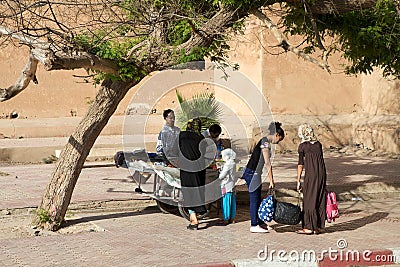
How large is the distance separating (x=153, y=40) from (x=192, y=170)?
6.11 feet

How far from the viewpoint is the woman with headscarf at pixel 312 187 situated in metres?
9.80

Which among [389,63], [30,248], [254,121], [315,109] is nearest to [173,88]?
[254,121]

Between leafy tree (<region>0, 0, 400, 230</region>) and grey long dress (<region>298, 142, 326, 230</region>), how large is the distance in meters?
1.26

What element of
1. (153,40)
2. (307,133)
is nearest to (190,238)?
(307,133)

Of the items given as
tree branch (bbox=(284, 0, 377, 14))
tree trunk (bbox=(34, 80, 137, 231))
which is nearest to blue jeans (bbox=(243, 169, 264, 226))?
tree trunk (bbox=(34, 80, 137, 231))

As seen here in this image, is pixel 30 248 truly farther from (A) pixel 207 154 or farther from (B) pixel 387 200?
(B) pixel 387 200

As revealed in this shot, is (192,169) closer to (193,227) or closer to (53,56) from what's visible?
(193,227)

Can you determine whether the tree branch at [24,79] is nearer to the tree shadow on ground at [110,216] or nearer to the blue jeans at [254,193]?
the tree shadow on ground at [110,216]

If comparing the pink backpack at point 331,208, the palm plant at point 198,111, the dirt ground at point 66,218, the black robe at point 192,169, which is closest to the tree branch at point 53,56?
the black robe at point 192,169

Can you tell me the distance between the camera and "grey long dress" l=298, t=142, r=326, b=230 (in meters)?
9.80

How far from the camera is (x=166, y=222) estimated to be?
35.2 ft

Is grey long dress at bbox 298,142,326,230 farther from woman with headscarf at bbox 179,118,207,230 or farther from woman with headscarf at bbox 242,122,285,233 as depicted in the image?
woman with headscarf at bbox 179,118,207,230

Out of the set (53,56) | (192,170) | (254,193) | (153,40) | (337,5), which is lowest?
(254,193)

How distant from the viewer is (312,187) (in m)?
9.88
